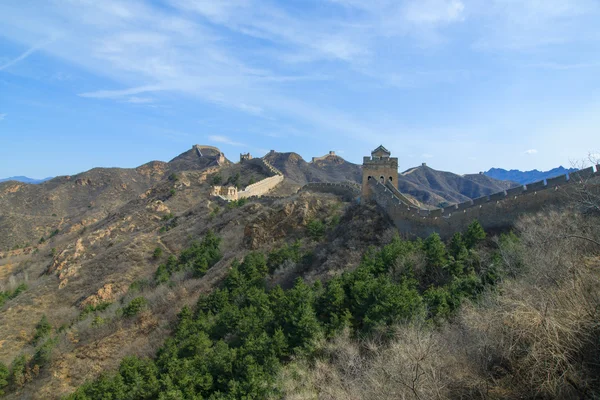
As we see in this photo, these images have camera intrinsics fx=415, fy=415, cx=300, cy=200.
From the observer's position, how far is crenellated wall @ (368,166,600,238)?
14008 mm

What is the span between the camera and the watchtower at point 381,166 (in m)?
23.8

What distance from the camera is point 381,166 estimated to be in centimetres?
2388

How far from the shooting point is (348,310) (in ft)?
44.5

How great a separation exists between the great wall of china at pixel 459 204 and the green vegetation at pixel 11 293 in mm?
29102

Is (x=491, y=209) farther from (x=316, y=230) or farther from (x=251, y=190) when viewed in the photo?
(x=251, y=190)

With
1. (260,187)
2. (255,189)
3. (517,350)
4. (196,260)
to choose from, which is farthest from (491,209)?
(260,187)

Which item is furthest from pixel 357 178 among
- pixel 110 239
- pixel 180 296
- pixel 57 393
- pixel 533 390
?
pixel 533 390

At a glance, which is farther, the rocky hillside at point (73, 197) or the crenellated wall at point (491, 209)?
the rocky hillside at point (73, 197)

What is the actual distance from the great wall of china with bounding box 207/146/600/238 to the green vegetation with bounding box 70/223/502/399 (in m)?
1.29

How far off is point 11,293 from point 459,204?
36.4 meters

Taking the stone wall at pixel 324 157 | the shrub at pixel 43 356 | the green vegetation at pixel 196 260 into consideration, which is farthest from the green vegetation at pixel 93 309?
the stone wall at pixel 324 157

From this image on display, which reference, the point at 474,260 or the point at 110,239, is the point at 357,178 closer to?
the point at 110,239

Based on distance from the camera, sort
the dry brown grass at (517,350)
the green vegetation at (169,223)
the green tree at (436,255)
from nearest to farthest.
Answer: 1. the dry brown grass at (517,350)
2. the green tree at (436,255)
3. the green vegetation at (169,223)

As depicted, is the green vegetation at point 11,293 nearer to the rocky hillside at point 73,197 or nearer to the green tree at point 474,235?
the rocky hillside at point 73,197
